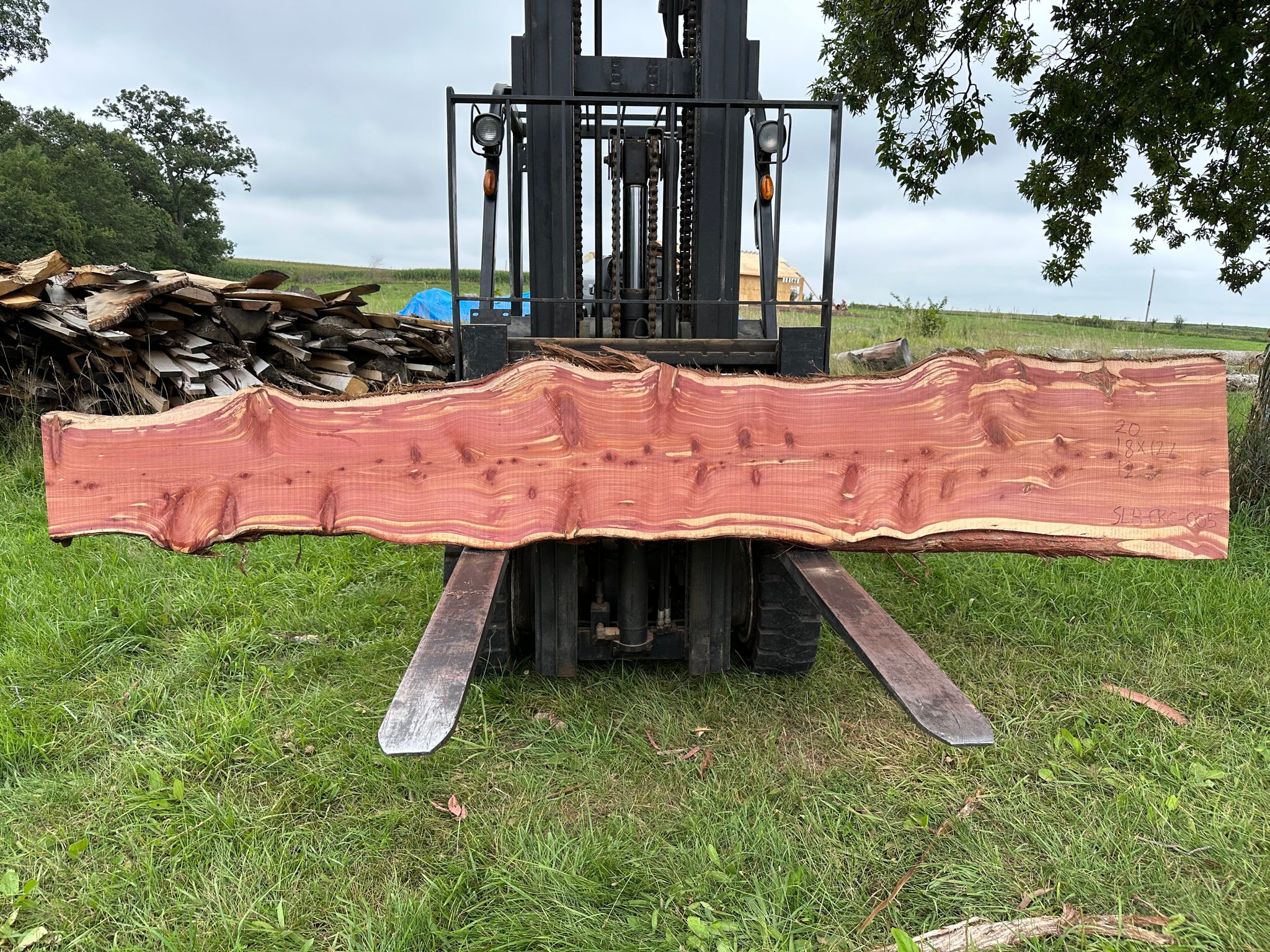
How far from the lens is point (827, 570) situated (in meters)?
2.50

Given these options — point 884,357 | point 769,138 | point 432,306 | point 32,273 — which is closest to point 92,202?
point 432,306

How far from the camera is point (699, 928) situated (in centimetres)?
204

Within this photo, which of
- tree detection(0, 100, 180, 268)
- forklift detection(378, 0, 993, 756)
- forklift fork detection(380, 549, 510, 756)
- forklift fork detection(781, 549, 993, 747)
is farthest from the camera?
tree detection(0, 100, 180, 268)

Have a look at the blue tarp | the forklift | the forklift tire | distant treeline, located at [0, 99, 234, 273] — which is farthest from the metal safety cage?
distant treeline, located at [0, 99, 234, 273]

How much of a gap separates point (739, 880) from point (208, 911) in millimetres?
1547

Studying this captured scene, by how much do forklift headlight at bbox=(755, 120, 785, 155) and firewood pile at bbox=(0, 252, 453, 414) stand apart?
4862 mm

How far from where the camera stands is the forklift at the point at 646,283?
2732 mm

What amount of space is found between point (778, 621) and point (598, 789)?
1.05m

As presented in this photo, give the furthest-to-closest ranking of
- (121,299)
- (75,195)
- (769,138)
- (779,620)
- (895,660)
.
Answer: (75,195), (121,299), (779,620), (769,138), (895,660)

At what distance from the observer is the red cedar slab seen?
90.5 inches

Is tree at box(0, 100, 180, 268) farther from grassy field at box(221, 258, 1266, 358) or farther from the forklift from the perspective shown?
the forklift

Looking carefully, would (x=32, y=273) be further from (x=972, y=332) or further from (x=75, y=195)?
(x=75, y=195)

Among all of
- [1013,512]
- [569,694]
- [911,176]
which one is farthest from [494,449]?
[911,176]

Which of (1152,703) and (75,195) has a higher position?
(75,195)
